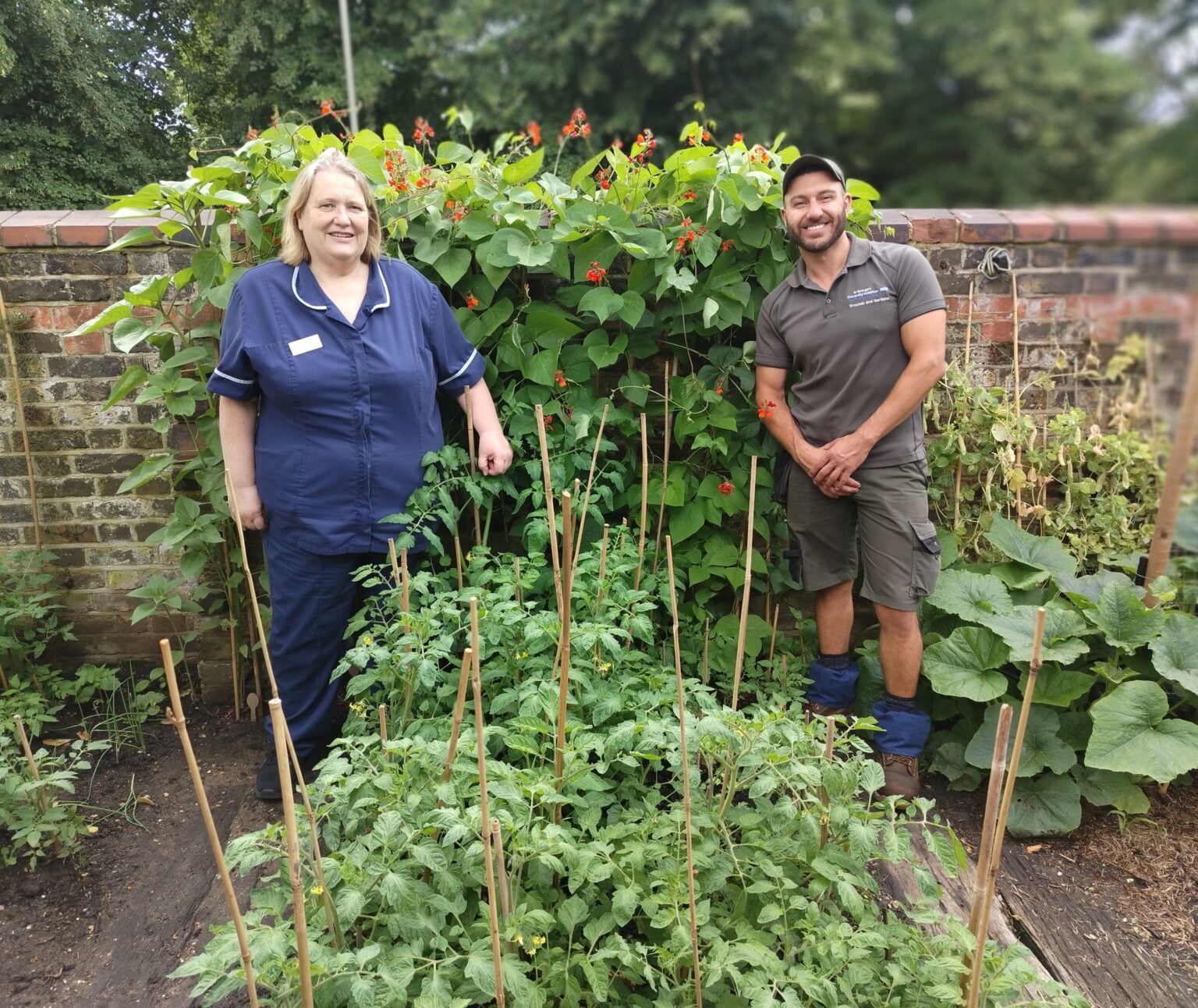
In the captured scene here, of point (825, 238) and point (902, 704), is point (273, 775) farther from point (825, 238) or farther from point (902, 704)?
point (825, 238)

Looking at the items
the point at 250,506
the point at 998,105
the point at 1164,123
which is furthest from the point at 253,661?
the point at 1164,123

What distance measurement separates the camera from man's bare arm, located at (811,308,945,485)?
7.52 feet

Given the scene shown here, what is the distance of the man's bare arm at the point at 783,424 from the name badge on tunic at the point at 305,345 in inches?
47.2

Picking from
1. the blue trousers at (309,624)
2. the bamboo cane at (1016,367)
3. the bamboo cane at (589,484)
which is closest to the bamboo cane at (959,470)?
the bamboo cane at (1016,367)

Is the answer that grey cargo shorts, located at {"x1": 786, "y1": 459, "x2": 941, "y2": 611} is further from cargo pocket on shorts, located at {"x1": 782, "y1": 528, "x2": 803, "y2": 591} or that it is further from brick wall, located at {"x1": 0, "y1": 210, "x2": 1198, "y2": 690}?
brick wall, located at {"x1": 0, "y1": 210, "x2": 1198, "y2": 690}

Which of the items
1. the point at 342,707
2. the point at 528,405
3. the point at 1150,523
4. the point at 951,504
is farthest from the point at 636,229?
the point at 1150,523

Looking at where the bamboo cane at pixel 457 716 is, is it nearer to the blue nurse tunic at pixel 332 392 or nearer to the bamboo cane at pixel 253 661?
the blue nurse tunic at pixel 332 392

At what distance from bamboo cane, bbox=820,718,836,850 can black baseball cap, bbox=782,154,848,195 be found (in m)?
1.36

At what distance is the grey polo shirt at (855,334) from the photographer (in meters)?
2.33

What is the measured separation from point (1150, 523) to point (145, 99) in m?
3.69

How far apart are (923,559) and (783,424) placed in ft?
1.75

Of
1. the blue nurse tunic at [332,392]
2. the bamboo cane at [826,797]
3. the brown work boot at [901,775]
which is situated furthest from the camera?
the brown work boot at [901,775]

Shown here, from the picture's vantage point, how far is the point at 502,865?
4.79ft

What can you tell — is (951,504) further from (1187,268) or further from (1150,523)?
(1187,268)
